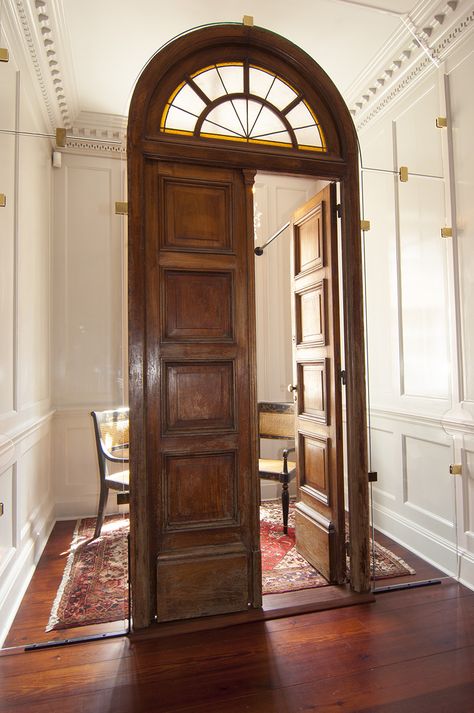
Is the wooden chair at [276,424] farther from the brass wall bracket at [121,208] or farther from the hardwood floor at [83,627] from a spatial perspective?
the brass wall bracket at [121,208]

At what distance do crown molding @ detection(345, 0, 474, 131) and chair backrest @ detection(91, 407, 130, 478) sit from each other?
2596 millimetres

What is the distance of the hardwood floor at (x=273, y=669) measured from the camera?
1660 millimetres

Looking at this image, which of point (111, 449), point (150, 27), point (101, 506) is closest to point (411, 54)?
point (150, 27)

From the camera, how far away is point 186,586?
2221 mm

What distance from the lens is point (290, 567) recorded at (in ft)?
9.22

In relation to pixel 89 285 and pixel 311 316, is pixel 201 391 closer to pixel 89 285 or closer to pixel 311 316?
pixel 89 285

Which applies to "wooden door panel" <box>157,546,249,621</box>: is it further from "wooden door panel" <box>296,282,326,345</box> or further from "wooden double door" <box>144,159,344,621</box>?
"wooden door panel" <box>296,282,326,345</box>

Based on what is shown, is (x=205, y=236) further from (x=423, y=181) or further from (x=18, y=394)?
(x=423, y=181)

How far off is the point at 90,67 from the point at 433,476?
3.13 metres

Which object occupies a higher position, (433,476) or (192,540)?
(433,476)

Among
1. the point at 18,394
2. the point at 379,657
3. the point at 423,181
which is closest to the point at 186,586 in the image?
the point at 379,657

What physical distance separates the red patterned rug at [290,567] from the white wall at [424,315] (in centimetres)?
17

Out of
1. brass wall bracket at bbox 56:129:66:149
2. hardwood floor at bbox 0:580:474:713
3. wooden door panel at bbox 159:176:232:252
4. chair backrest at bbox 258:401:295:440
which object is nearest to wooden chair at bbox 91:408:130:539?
hardwood floor at bbox 0:580:474:713

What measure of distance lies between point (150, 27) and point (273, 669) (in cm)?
325
